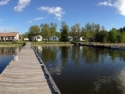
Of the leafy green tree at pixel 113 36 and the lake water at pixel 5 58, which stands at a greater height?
the leafy green tree at pixel 113 36

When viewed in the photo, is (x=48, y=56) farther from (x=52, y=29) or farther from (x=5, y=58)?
(x=52, y=29)

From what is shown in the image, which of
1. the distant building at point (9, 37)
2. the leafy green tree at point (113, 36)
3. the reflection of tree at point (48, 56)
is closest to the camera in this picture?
the reflection of tree at point (48, 56)

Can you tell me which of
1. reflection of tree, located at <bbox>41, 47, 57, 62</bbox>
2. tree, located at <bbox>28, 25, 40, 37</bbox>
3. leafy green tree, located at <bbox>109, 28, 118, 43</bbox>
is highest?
tree, located at <bbox>28, 25, 40, 37</bbox>

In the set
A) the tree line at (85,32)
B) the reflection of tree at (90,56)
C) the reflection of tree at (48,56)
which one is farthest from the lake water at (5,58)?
the tree line at (85,32)

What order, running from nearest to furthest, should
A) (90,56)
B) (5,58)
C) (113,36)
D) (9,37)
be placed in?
(5,58), (90,56), (113,36), (9,37)

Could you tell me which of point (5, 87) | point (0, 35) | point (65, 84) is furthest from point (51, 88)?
point (0, 35)

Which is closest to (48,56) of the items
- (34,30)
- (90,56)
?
(90,56)

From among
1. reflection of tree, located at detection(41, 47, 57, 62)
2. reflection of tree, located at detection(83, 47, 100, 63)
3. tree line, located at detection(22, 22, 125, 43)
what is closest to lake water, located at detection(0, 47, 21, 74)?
reflection of tree, located at detection(41, 47, 57, 62)

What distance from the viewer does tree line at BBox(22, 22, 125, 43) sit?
376 feet

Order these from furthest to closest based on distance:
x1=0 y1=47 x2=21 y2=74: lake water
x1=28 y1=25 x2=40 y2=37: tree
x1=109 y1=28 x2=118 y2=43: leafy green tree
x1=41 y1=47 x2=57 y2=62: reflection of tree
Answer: x1=28 y1=25 x2=40 y2=37: tree
x1=109 y1=28 x2=118 y2=43: leafy green tree
x1=41 y1=47 x2=57 y2=62: reflection of tree
x1=0 y1=47 x2=21 y2=74: lake water

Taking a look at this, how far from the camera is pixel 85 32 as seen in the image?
448 ft

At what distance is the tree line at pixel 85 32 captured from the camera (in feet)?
376

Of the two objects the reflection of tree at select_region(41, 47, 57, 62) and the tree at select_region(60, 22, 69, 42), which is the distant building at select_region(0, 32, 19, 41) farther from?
the reflection of tree at select_region(41, 47, 57, 62)

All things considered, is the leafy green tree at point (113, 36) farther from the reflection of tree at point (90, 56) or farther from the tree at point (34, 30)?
the reflection of tree at point (90, 56)
